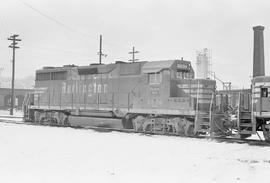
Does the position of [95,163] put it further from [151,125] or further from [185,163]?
[151,125]

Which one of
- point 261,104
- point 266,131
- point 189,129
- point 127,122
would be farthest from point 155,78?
point 266,131

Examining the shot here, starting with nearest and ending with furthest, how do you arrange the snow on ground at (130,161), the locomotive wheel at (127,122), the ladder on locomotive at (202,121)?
the snow on ground at (130,161) < the ladder on locomotive at (202,121) < the locomotive wheel at (127,122)

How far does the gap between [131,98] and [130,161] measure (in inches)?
349

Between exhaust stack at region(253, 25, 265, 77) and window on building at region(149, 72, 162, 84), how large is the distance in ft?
41.8

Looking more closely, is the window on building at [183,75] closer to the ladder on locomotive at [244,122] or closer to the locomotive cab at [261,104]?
the ladder on locomotive at [244,122]

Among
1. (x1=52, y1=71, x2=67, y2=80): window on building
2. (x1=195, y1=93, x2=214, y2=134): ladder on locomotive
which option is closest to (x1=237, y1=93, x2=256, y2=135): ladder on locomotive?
(x1=195, y1=93, x2=214, y2=134): ladder on locomotive

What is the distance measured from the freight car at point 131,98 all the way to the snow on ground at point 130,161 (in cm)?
279

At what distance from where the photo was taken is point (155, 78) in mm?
Result: 17438

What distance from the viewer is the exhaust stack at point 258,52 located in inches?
1086

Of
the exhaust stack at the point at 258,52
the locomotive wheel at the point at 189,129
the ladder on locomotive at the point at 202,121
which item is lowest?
the locomotive wheel at the point at 189,129

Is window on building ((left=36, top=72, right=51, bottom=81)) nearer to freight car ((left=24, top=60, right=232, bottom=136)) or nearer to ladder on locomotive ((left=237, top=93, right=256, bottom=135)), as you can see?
freight car ((left=24, top=60, right=232, bottom=136))

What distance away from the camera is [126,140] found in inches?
541

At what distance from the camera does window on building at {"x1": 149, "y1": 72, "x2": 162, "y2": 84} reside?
17217mm

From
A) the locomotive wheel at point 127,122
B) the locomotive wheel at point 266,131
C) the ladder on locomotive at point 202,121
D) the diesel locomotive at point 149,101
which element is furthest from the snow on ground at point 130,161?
the locomotive wheel at point 127,122
